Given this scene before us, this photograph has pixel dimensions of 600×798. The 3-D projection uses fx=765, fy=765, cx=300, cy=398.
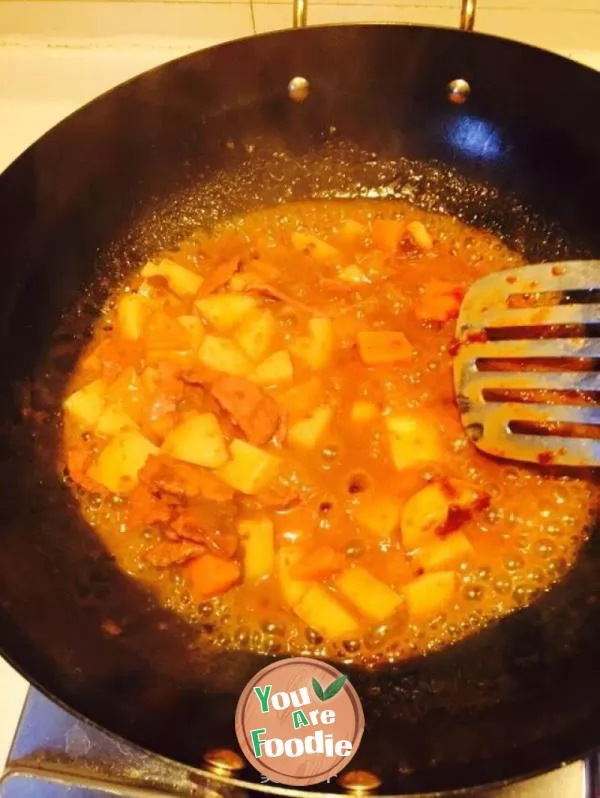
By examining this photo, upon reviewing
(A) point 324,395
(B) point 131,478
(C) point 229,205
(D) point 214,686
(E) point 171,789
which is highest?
(C) point 229,205

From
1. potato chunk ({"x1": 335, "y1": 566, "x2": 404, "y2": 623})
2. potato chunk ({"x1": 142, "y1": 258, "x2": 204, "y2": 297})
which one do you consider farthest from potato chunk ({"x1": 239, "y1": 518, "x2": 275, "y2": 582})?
potato chunk ({"x1": 142, "y1": 258, "x2": 204, "y2": 297})

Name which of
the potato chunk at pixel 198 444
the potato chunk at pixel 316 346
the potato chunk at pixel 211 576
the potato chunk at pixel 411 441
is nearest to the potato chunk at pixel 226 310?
the potato chunk at pixel 316 346

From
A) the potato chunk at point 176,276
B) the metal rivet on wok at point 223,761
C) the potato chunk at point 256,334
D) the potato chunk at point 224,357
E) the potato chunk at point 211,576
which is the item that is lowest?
the metal rivet on wok at point 223,761

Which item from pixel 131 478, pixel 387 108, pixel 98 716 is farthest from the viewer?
pixel 387 108

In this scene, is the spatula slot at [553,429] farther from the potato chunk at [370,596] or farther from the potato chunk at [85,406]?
the potato chunk at [85,406]

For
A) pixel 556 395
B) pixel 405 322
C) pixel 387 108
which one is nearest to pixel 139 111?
pixel 387 108

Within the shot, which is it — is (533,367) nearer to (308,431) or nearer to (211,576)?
(308,431)

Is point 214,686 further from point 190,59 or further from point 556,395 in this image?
point 190,59
